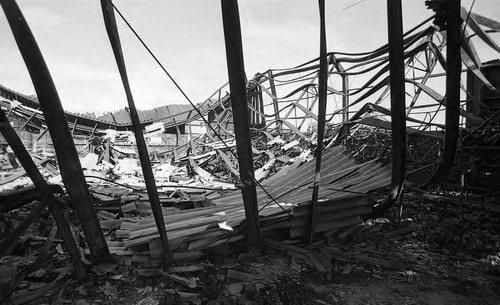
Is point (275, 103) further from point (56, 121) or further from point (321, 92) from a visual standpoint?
point (56, 121)

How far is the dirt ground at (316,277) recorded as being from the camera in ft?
9.67

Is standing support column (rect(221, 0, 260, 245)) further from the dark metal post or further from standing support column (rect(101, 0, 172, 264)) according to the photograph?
the dark metal post

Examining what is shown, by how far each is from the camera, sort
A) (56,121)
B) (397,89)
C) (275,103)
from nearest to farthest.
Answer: (56,121) → (397,89) → (275,103)

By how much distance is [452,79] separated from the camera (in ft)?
10.3

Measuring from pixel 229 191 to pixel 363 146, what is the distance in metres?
4.53

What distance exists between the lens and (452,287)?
312 centimetres

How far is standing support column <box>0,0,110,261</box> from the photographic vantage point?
2475 mm

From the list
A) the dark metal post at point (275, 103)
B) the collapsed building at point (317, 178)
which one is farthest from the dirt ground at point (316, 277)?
the dark metal post at point (275, 103)

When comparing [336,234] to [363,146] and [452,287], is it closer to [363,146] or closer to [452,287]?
[452,287]

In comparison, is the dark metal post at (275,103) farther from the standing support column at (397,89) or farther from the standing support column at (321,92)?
the standing support column at (321,92)

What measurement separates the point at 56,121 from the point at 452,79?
4.17m

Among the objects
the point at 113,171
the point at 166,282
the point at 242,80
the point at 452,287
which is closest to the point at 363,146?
the point at 452,287

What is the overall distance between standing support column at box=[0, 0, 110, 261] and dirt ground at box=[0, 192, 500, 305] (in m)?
0.57

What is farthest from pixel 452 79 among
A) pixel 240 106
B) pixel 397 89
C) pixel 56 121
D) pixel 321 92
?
pixel 56 121
